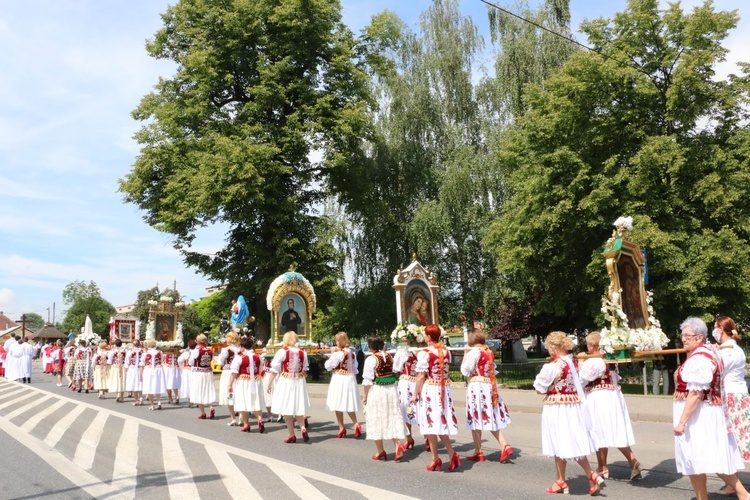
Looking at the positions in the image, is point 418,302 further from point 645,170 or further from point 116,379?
point 116,379

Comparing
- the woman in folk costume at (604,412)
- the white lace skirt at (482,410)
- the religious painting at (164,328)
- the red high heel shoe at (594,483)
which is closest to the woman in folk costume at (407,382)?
the white lace skirt at (482,410)

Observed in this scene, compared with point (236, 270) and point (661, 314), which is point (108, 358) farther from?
point (661, 314)

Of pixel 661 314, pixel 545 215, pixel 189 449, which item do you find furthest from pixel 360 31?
pixel 189 449

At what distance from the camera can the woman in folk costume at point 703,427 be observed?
6.35 meters

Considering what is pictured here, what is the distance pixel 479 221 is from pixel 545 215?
5.86 meters

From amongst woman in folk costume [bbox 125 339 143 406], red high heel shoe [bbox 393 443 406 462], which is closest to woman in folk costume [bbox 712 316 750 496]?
red high heel shoe [bbox 393 443 406 462]

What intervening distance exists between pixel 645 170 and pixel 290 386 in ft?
49.9

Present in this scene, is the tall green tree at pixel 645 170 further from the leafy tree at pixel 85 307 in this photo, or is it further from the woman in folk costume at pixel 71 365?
the leafy tree at pixel 85 307

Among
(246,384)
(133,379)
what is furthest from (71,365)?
(246,384)

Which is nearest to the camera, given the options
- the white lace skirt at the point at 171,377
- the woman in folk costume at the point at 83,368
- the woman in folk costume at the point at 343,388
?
the woman in folk costume at the point at 343,388

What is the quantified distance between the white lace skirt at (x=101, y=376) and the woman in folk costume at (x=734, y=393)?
19982 mm

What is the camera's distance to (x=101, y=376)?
72.8ft

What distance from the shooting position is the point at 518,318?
1310 inches

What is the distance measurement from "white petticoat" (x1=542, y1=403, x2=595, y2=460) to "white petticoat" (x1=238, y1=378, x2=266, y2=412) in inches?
298
